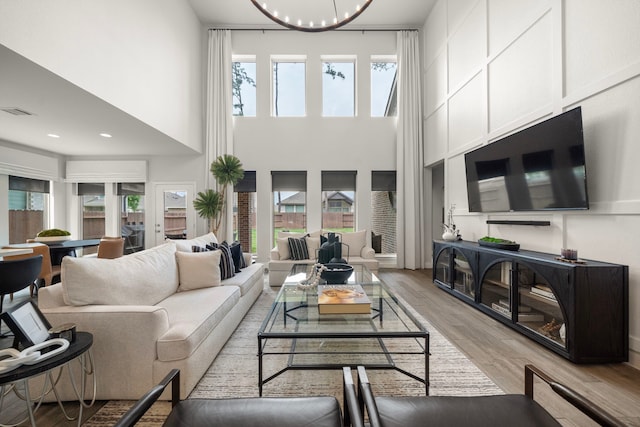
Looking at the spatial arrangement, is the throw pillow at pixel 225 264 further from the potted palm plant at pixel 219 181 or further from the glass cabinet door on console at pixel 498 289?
the glass cabinet door on console at pixel 498 289

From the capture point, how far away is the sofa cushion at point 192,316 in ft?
5.58

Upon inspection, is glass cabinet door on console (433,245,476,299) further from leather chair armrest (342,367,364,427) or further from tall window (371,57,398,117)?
tall window (371,57,398,117)

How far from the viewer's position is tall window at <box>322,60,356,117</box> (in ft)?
19.8

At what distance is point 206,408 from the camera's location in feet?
3.49

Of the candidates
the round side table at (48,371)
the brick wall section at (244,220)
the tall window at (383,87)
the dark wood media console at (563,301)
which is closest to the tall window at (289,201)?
the brick wall section at (244,220)

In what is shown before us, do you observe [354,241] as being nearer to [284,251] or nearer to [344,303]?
[284,251]

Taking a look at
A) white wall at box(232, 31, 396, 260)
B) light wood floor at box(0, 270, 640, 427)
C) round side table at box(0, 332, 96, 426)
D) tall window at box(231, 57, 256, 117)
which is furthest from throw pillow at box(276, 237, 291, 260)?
round side table at box(0, 332, 96, 426)

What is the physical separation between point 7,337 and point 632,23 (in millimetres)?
5770

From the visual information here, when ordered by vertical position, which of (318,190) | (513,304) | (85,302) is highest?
(318,190)

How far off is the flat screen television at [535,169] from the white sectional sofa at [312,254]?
1.81 meters

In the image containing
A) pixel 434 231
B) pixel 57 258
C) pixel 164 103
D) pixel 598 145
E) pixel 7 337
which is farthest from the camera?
pixel 434 231

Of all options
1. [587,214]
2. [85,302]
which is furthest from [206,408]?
[587,214]

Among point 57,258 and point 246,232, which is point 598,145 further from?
point 57,258

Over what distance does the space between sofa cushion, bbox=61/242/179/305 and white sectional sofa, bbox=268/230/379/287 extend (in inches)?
77.0
